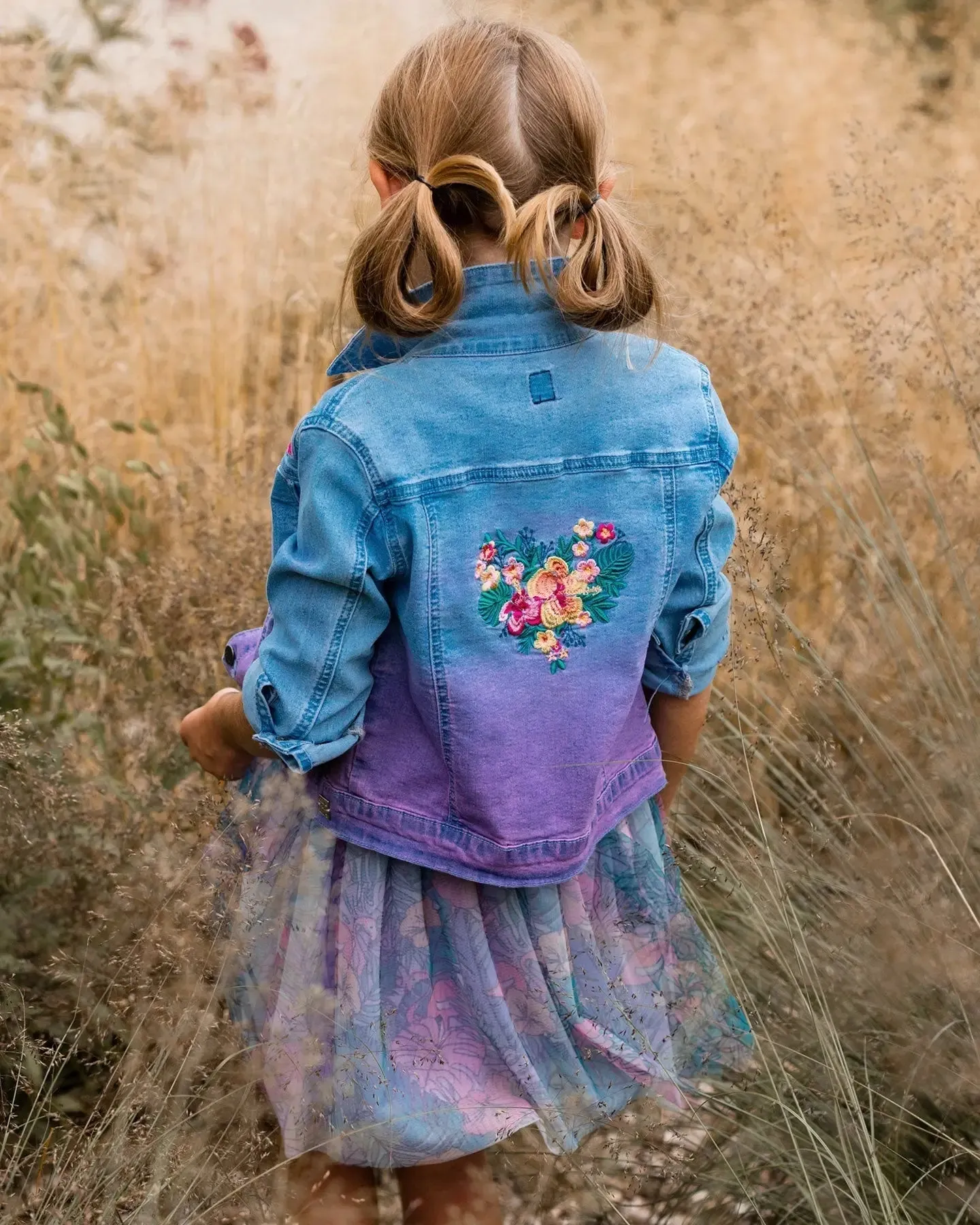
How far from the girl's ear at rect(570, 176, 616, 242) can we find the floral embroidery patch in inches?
11.1

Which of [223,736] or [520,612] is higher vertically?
[520,612]

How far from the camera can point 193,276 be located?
9.37 ft

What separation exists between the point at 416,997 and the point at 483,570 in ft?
1.54

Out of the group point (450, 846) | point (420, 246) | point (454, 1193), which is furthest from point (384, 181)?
point (454, 1193)

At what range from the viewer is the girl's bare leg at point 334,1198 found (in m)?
1.49

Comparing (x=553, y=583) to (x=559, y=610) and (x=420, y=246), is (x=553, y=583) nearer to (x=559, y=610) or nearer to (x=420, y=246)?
(x=559, y=610)

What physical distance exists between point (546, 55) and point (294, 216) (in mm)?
1779

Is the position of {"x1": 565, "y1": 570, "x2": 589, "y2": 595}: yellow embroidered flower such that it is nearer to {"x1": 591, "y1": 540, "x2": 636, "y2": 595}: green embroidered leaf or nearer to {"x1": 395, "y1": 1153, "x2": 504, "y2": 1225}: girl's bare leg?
{"x1": 591, "y1": 540, "x2": 636, "y2": 595}: green embroidered leaf

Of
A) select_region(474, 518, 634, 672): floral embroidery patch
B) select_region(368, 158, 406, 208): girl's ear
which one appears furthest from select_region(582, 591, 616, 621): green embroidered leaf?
select_region(368, 158, 406, 208): girl's ear

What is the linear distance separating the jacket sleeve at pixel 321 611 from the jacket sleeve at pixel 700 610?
0.33 metres

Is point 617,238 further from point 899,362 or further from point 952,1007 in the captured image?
point 899,362

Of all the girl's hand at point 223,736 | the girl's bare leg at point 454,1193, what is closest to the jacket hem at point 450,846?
the girl's hand at point 223,736

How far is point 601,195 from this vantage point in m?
1.33

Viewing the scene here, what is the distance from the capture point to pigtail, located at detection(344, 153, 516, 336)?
1.23m
